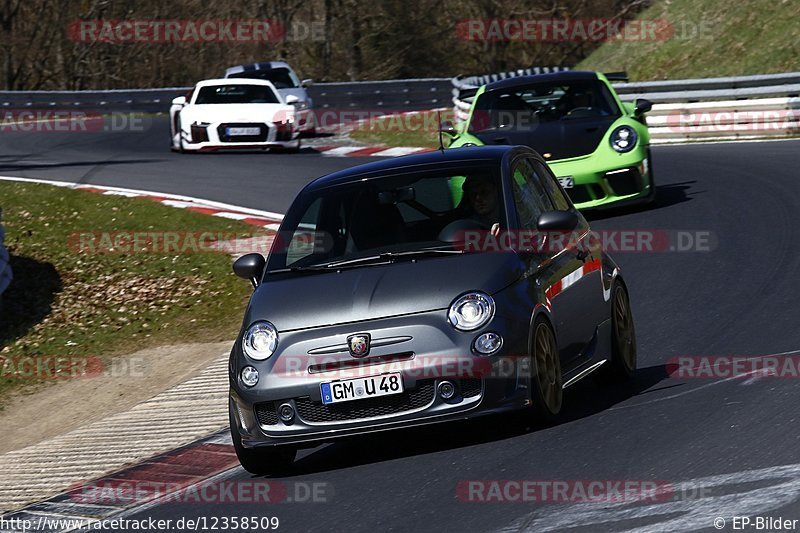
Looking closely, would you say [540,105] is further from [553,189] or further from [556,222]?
[556,222]

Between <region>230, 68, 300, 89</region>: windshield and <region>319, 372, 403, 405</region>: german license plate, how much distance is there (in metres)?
23.0

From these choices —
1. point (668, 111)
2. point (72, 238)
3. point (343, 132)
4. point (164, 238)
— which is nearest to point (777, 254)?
point (164, 238)

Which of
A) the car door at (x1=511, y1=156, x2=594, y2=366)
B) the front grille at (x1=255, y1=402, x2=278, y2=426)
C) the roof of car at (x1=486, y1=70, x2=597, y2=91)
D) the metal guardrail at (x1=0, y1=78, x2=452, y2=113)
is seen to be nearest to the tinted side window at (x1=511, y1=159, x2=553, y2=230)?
the car door at (x1=511, y1=156, x2=594, y2=366)

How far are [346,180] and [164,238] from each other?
359 inches

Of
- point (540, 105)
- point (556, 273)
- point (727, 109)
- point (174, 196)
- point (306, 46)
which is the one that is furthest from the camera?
point (306, 46)

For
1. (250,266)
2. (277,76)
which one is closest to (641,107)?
(250,266)

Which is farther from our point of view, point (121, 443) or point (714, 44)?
point (714, 44)

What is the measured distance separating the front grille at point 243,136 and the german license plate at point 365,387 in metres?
18.3

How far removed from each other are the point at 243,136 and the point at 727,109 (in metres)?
8.20

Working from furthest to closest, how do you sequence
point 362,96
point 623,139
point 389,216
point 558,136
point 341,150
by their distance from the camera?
point 362,96 → point 341,150 → point 558,136 → point 623,139 → point 389,216

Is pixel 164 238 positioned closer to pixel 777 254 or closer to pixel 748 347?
pixel 777 254

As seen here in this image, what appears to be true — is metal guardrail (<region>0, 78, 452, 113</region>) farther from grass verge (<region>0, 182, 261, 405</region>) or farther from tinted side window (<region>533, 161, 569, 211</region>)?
tinted side window (<region>533, 161, 569, 211</region>)

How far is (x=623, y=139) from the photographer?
15.4 meters

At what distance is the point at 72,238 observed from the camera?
57.0ft
